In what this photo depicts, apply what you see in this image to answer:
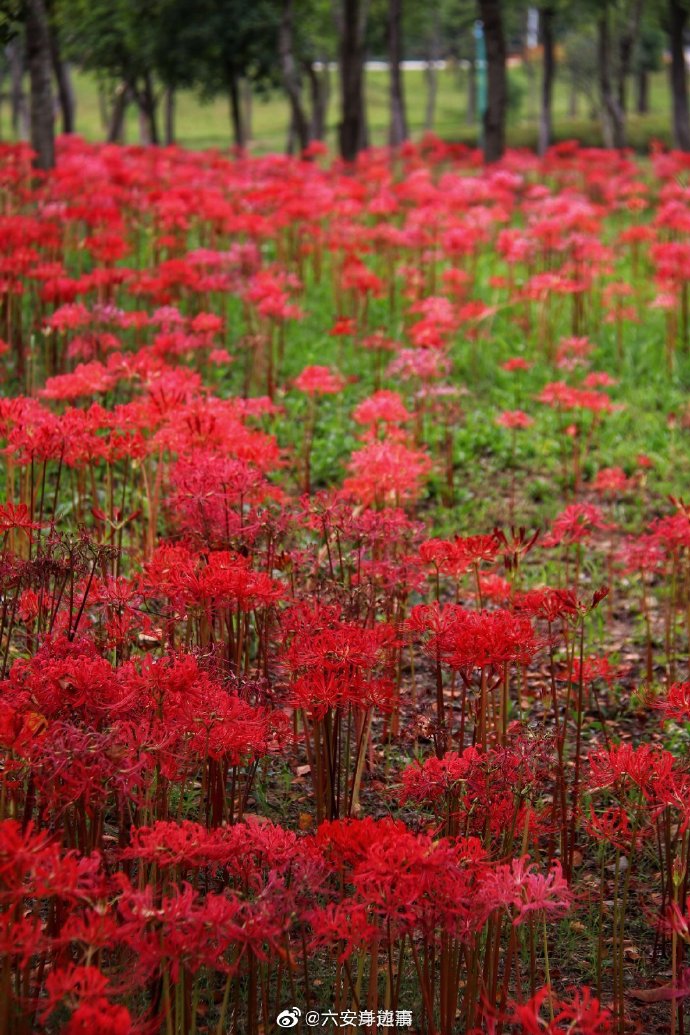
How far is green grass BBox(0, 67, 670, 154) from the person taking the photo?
39969 millimetres

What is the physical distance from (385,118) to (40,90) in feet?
190

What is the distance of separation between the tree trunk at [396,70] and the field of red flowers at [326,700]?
14895mm

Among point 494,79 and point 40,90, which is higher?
point 494,79

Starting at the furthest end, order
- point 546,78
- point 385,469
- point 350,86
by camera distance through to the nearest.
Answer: point 546,78 → point 350,86 → point 385,469

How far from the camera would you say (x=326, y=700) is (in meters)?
2.74

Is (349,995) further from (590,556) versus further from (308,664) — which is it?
(590,556)

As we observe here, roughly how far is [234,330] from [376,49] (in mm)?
31391

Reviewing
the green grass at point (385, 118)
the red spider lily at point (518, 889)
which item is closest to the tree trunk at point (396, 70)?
the green grass at point (385, 118)

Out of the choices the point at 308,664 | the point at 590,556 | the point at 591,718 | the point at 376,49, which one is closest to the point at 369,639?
the point at 308,664

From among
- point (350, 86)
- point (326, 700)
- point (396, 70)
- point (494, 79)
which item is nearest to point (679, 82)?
point (396, 70)

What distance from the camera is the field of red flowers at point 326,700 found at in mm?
2193

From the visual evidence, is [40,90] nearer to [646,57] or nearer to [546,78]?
[546,78]

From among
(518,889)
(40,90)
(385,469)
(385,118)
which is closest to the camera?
(518,889)

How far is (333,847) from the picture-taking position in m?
2.36
